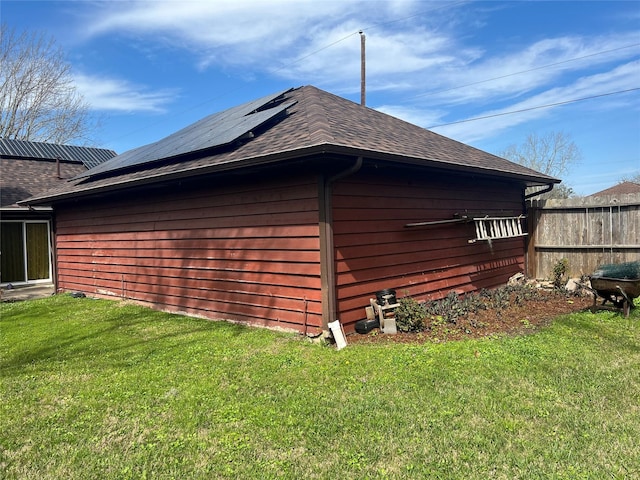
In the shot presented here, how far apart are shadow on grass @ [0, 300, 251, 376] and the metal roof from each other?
40.1 feet

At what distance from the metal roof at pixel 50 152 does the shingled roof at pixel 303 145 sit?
9313 mm

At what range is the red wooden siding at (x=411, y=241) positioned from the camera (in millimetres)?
5520

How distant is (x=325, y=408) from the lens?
3355 millimetres

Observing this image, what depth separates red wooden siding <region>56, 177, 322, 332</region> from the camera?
5.50 m

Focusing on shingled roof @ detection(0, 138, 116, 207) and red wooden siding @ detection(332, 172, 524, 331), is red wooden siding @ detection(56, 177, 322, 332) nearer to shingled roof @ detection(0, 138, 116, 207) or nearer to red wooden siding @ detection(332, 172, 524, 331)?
red wooden siding @ detection(332, 172, 524, 331)

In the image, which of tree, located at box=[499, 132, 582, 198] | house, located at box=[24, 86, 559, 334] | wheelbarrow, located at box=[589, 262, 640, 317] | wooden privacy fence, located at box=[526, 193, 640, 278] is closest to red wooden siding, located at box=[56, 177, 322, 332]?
house, located at box=[24, 86, 559, 334]

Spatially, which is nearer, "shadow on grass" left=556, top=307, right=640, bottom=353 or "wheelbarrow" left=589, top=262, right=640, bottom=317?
"shadow on grass" left=556, top=307, right=640, bottom=353

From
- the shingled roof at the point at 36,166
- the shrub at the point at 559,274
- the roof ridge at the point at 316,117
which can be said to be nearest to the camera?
the roof ridge at the point at 316,117

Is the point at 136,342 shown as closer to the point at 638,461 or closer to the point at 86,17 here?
the point at 638,461

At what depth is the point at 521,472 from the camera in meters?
2.43

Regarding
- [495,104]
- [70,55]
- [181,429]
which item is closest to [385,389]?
[181,429]

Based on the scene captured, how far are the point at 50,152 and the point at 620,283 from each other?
19.8 meters

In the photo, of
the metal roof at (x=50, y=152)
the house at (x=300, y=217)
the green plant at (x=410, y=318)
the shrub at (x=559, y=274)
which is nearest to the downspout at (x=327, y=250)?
the house at (x=300, y=217)

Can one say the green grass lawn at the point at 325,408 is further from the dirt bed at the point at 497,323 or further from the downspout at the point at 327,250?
the downspout at the point at 327,250
